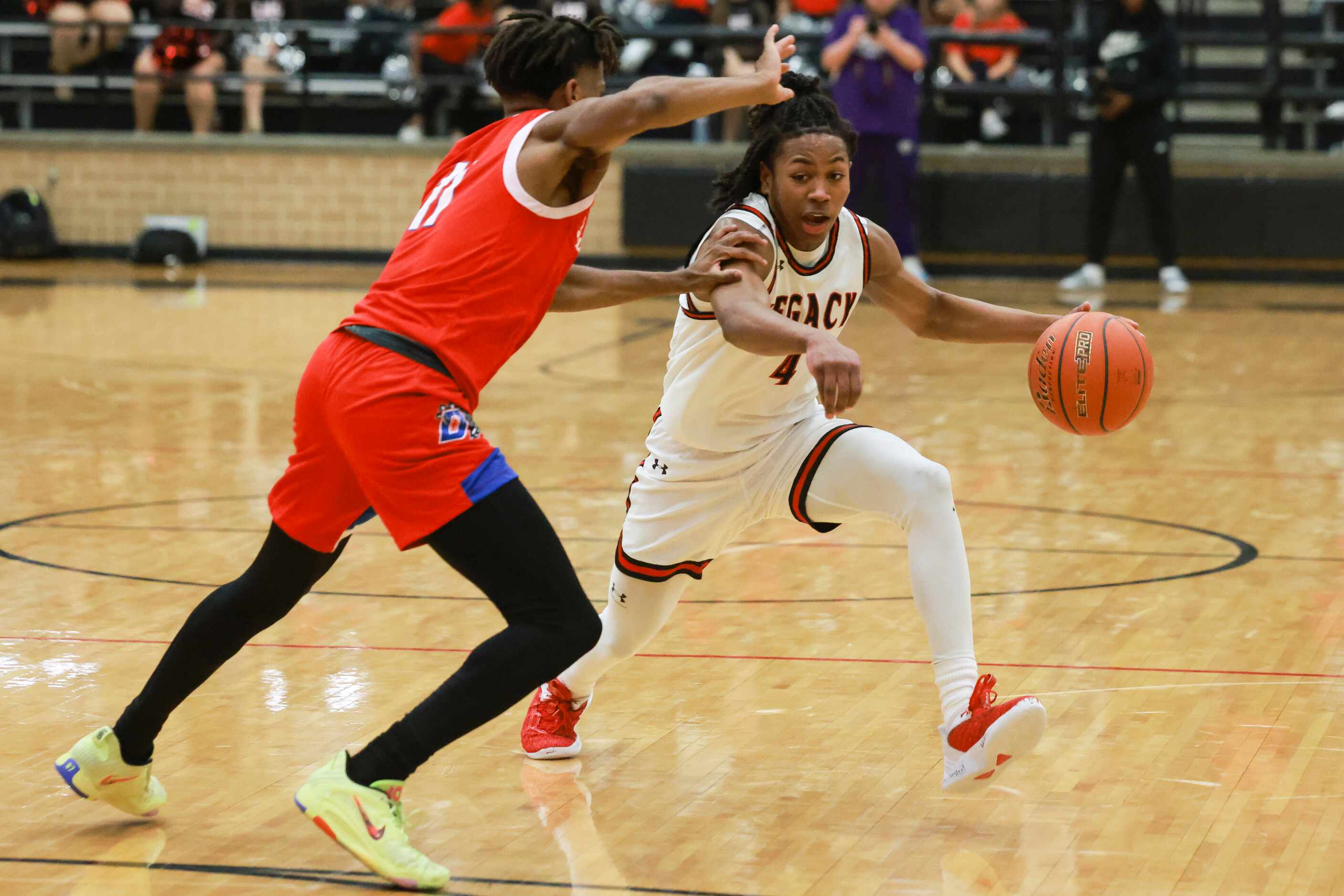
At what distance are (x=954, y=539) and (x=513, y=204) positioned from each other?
1.14 metres

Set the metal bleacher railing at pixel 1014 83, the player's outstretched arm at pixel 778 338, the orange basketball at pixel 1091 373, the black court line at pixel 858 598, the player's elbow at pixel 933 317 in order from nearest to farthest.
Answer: the player's outstretched arm at pixel 778 338 < the orange basketball at pixel 1091 373 < the player's elbow at pixel 933 317 < the black court line at pixel 858 598 < the metal bleacher railing at pixel 1014 83

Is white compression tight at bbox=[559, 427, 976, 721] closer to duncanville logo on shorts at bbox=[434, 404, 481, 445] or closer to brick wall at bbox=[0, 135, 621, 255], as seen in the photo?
duncanville logo on shorts at bbox=[434, 404, 481, 445]

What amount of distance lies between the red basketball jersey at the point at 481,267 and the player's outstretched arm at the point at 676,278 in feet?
1.21

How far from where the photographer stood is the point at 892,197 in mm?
13508

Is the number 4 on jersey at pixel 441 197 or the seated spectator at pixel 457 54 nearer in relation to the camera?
the number 4 on jersey at pixel 441 197

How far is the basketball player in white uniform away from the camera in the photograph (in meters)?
3.69

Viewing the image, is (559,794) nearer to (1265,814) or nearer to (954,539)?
(954,539)

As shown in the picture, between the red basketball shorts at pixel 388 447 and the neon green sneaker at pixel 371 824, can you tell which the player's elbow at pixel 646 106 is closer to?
the red basketball shorts at pixel 388 447

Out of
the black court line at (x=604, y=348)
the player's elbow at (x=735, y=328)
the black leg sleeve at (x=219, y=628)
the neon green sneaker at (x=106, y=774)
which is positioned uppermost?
the player's elbow at (x=735, y=328)

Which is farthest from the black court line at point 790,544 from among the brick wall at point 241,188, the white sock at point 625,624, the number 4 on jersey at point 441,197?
the brick wall at point 241,188

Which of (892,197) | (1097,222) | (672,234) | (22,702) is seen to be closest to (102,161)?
(672,234)

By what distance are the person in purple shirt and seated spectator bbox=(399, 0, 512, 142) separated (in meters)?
3.20

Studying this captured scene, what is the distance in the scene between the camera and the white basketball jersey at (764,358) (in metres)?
3.92

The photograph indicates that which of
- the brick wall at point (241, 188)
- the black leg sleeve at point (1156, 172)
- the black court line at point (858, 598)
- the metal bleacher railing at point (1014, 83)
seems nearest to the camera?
the black court line at point (858, 598)
